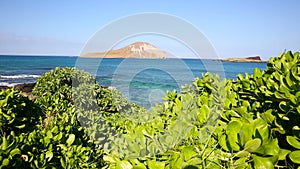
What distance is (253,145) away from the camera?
0.97 meters

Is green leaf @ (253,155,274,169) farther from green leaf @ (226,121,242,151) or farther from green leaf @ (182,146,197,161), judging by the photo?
green leaf @ (182,146,197,161)

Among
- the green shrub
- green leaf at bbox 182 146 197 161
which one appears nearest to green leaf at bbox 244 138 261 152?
green leaf at bbox 182 146 197 161

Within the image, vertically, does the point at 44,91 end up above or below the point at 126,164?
below

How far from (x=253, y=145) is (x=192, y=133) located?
1.68 feet

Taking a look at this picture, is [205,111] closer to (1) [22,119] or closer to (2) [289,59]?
(2) [289,59]

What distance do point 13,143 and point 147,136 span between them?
3.11ft

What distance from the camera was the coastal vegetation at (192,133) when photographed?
103 cm

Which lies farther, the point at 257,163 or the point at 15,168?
the point at 15,168

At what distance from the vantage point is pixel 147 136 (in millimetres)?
1339

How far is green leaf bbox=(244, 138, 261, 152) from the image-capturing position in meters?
0.96

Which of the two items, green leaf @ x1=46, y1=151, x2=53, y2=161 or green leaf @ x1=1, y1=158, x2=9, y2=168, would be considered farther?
green leaf @ x1=46, y1=151, x2=53, y2=161

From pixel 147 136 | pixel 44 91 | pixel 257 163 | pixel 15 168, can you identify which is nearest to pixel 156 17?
pixel 147 136

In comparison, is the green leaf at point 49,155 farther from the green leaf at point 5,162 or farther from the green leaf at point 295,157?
the green leaf at point 295,157

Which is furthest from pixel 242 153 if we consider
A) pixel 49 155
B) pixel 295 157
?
pixel 49 155
